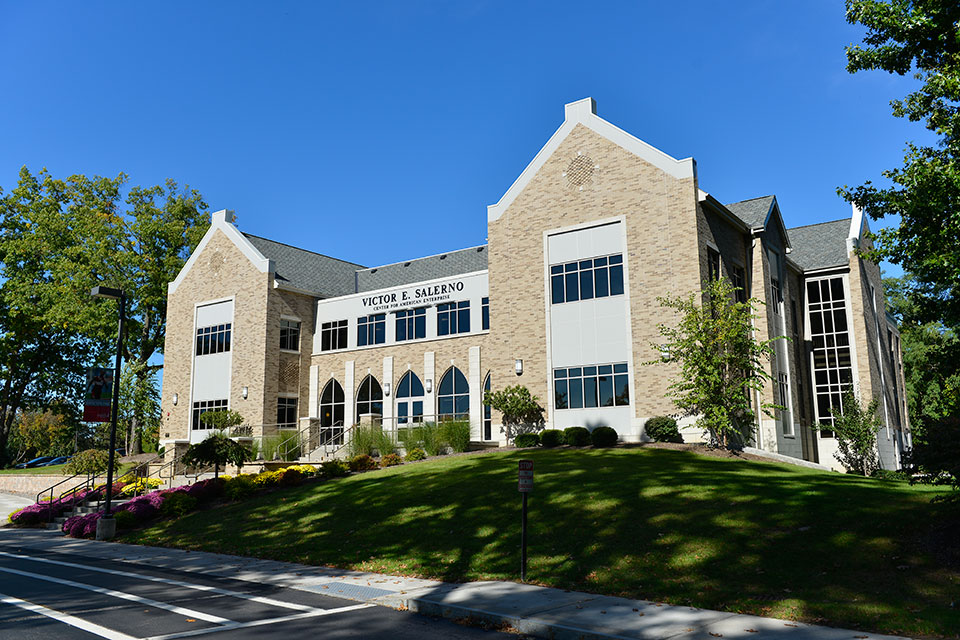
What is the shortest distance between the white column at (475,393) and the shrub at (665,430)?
9310 mm

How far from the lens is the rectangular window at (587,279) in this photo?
28.2 m

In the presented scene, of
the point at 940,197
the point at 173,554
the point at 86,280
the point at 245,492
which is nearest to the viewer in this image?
the point at 173,554

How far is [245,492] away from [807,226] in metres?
33.3

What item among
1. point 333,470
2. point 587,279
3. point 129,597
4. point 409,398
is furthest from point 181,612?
point 409,398

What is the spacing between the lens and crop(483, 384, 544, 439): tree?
28734 mm

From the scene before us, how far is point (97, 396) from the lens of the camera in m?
20.7

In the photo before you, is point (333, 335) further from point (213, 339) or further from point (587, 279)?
point (587, 279)

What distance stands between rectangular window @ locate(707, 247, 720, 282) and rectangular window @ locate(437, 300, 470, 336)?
38.2ft

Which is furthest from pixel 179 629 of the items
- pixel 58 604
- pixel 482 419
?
pixel 482 419

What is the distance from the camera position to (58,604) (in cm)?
1045

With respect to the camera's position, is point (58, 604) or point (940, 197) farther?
point (940, 197)

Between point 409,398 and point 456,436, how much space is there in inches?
300

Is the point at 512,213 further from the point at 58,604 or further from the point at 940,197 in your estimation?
the point at 58,604

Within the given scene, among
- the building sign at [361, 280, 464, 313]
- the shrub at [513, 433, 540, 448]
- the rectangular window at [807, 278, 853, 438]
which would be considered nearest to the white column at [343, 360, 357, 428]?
the building sign at [361, 280, 464, 313]
